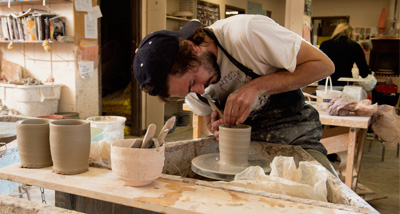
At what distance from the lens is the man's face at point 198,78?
129cm

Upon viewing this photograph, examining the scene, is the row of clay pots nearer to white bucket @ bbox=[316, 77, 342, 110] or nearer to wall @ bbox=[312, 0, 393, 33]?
white bucket @ bbox=[316, 77, 342, 110]

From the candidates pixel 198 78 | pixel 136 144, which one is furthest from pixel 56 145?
pixel 198 78

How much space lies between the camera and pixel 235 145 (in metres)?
1.36

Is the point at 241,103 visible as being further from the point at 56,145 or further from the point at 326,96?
the point at 326,96

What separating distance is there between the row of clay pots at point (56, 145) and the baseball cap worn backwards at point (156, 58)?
274mm

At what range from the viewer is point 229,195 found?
91 centimetres

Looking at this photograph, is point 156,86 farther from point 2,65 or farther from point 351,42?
point 2,65

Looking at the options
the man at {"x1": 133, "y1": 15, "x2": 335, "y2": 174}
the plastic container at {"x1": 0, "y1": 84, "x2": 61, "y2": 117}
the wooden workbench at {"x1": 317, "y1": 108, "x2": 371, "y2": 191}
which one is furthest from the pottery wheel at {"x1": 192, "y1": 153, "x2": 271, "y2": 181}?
the plastic container at {"x1": 0, "y1": 84, "x2": 61, "y2": 117}

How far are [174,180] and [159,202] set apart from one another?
0.54ft

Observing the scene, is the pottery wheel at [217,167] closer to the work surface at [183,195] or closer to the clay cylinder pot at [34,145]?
the work surface at [183,195]

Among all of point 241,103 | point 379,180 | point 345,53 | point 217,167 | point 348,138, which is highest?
point 345,53

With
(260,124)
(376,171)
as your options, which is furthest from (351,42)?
(260,124)

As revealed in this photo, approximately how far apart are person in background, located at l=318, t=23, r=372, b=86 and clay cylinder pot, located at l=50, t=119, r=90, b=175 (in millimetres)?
3783

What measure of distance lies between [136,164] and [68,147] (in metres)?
0.25
